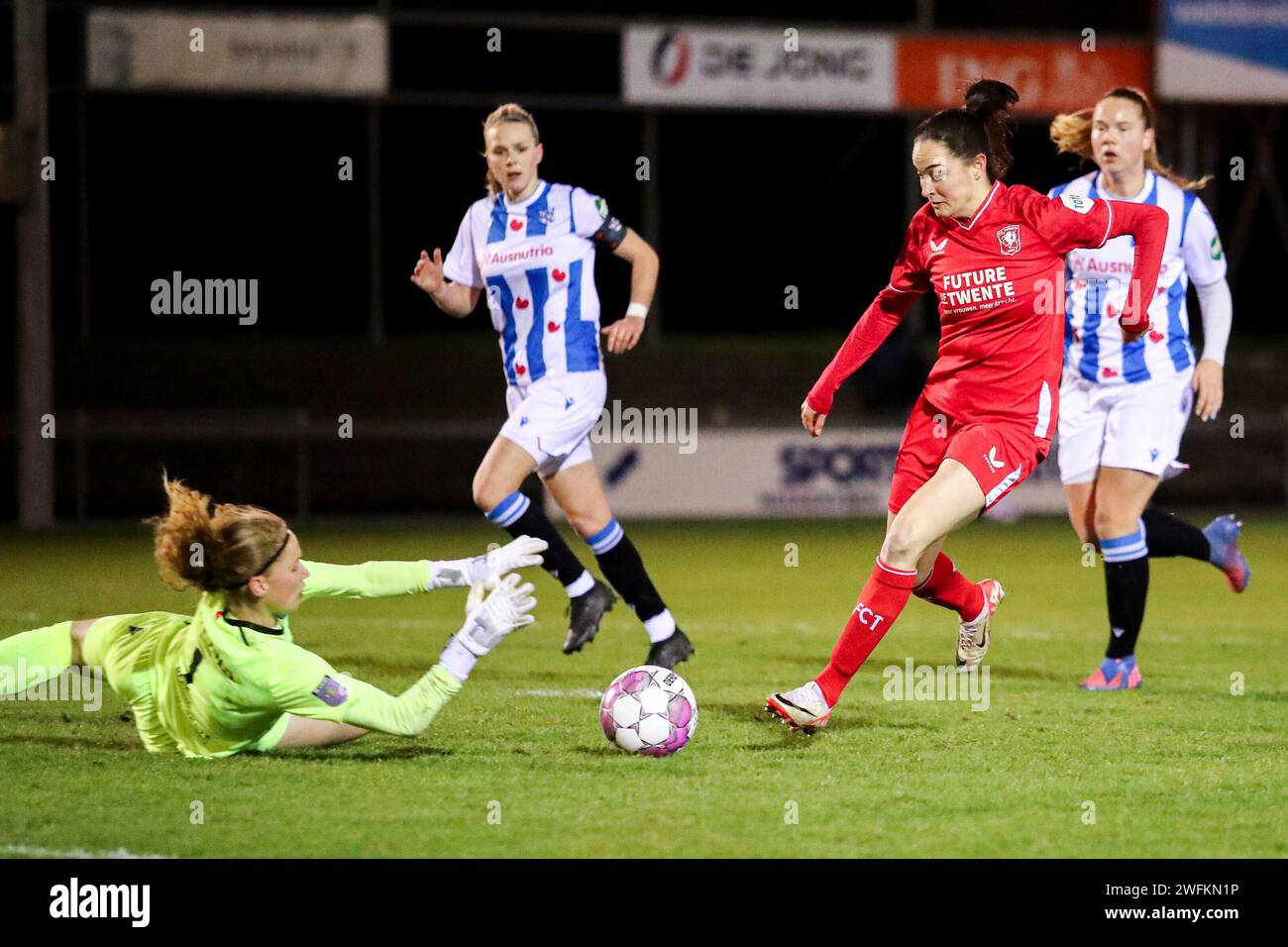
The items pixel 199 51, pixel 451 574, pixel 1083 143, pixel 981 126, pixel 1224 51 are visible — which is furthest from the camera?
pixel 1224 51

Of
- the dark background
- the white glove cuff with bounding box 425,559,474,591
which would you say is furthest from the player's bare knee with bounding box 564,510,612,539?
the dark background

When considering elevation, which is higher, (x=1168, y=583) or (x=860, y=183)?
(x=860, y=183)

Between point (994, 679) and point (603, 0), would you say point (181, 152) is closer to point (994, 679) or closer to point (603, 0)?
point (603, 0)

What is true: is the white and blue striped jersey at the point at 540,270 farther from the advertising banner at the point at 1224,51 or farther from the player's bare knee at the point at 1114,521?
the advertising banner at the point at 1224,51

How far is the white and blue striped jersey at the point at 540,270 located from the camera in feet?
22.5

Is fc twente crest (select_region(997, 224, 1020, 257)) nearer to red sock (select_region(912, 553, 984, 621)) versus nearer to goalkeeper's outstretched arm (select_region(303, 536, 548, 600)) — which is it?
red sock (select_region(912, 553, 984, 621))

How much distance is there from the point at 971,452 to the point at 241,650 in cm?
227

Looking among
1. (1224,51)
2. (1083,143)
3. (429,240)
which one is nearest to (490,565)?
(1083,143)

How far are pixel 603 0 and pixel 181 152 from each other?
5405 mm

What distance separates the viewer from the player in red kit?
17.7 feet

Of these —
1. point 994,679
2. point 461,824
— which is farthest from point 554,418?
point 461,824

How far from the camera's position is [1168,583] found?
11031 mm

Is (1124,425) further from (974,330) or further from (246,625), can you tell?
(246,625)

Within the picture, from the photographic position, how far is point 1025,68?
750 inches
